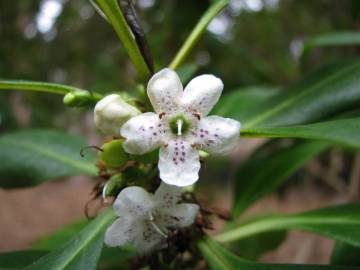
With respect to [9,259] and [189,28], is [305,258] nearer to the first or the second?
[189,28]

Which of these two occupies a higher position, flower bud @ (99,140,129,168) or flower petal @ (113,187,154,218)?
flower bud @ (99,140,129,168)

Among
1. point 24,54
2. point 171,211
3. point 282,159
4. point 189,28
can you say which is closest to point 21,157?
point 171,211

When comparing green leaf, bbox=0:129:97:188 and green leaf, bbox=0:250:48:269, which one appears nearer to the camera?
green leaf, bbox=0:250:48:269

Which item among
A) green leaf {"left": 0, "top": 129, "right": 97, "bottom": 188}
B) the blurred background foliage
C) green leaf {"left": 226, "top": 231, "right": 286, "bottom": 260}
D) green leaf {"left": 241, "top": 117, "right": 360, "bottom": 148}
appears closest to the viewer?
green leaf {"left": 241, "top": 117, "right": 360, "bottom": 148}

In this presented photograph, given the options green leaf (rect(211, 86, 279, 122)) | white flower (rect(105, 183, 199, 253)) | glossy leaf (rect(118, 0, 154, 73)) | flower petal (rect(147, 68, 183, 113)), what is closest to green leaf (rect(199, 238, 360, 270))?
white flower (rect(105, 183, 199, 253))

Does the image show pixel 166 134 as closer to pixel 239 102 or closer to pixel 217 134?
pixel 217 134

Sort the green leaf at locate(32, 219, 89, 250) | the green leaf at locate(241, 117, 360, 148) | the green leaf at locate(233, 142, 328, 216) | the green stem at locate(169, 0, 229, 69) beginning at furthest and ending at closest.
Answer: the green leaf at locate(32, 219, 89, 250)
the green leaf at locate(233, 142, 328, 216)
the green stem at locate(169, 0, 229, 69)
the green leaf at locate(241, 117, 360, 148)

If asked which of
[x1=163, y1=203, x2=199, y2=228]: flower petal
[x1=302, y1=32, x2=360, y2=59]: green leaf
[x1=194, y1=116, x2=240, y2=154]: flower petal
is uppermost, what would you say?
[x1=302, y1=32, x2=360, y2=59]: green leaf

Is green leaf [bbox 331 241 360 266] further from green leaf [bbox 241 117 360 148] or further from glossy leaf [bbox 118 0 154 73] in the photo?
glossy leaf [bbox 118 0 154 73]
